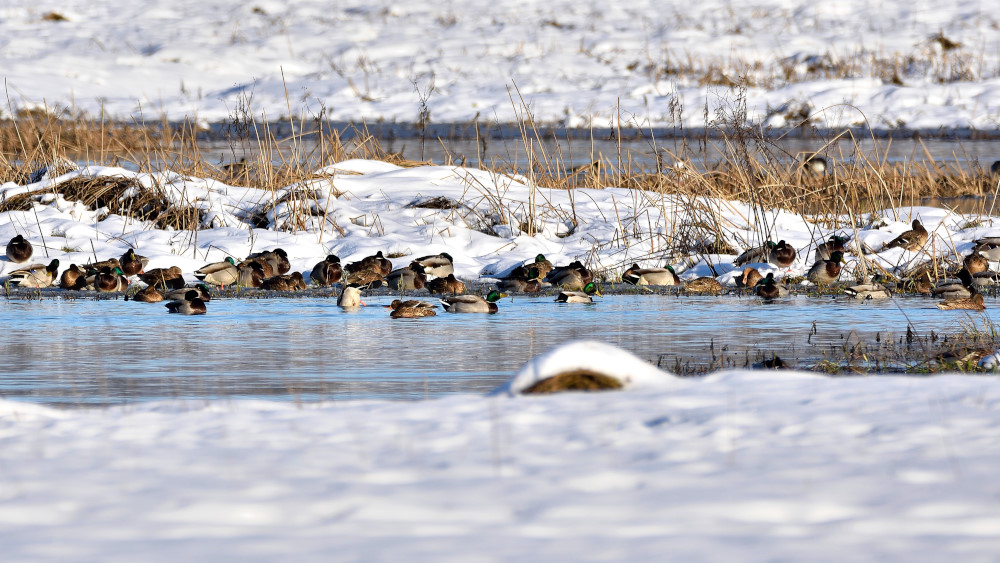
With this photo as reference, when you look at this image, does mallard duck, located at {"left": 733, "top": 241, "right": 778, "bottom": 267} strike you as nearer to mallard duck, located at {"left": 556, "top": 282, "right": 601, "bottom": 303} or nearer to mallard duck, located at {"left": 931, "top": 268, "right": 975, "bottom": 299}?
mallard duck, located at {"left": 931, "top": 268, "right": 975, "bottom": 299}

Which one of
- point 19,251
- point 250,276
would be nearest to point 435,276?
point 250,276

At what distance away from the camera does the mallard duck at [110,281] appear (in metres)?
13.2

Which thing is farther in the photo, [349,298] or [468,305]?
[349,298]

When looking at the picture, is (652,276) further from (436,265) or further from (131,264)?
(131,264)

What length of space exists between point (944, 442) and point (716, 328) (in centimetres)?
595

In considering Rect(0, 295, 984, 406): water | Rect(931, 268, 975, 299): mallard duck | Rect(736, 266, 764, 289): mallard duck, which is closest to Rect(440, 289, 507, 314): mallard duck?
Rect(0, 295, 984, 406): water

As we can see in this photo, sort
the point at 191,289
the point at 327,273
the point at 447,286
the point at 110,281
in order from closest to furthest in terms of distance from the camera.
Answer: the point at 191,289, the point at 110,281, the point at 447,286, the point at 327,273

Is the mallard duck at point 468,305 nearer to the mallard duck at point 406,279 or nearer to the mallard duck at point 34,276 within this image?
the mallard duck at point 406,279

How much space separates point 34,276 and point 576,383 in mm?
8726

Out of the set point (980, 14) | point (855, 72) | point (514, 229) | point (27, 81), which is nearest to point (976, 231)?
point (514, 229)

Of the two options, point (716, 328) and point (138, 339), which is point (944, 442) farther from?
point (138, 339)

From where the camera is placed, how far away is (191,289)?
1216 cm

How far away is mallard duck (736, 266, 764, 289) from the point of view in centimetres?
1366

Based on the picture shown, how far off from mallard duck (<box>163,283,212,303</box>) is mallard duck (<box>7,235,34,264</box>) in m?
2.56
